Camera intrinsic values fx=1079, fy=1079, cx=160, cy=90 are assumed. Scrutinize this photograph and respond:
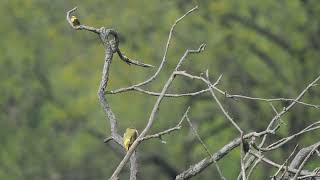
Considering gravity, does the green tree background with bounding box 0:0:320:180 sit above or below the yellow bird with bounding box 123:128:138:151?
above

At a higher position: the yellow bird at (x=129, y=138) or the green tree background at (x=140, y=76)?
the green tree background at (x=140, y=76)

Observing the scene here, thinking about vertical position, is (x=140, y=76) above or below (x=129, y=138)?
above

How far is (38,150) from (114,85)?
2846 mm

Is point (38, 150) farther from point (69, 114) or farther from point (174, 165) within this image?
point (174, 165)

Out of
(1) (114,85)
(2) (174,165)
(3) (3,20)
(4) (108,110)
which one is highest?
(3) (3,20)

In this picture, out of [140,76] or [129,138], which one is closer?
[129,138]

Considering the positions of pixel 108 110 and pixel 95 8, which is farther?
pixel 95 8

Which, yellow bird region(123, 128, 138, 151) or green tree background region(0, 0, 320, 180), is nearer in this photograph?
yellow bird region(123, 128, 138, 151)

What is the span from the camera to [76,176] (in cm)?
2344

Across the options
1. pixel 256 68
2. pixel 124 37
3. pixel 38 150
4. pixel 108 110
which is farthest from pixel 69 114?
pixel 108 110

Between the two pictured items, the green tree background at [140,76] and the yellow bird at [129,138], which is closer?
the yellow bird at [129,138]

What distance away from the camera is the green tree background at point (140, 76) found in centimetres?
2231

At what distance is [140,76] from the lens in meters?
24.0

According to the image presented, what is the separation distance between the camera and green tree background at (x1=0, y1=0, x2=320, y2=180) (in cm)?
2231
